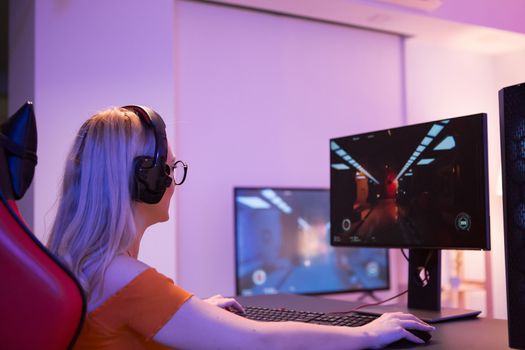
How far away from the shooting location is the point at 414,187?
1.52 metres

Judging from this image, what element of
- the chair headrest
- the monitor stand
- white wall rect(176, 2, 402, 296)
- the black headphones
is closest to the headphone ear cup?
the black headphones

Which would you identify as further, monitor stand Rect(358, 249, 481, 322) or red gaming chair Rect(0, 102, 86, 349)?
monitor stand Rect(358, 249, 481, 322)

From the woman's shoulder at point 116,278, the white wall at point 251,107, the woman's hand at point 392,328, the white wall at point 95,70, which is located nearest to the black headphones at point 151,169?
the woman's shoulder at point 116,278

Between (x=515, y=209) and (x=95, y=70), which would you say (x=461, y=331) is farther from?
(x=95, y=70)

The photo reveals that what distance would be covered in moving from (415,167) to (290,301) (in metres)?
0.56

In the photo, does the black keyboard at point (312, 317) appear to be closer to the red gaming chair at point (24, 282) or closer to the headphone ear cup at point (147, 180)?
the headphone ear cup at point (147, 180)

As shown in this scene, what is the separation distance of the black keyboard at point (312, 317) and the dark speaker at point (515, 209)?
0.30 metres

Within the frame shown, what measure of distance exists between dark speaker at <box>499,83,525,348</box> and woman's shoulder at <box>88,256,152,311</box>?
0.63 meters

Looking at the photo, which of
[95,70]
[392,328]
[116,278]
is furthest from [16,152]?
[95,70]

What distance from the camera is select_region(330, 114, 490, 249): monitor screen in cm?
138

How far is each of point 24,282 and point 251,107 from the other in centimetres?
305

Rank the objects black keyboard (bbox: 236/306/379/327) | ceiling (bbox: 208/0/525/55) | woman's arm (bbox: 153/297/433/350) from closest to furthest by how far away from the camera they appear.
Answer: woman's arm (bbox: 153/297/433/350)
black keyboard (bbox: 236/306/379/327)
ceiling (bbox: 208/0/525/55)

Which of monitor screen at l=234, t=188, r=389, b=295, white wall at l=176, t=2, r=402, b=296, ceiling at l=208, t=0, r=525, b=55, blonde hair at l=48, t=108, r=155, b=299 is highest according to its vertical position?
ceiling at l=208, t=0, r=525, b=55

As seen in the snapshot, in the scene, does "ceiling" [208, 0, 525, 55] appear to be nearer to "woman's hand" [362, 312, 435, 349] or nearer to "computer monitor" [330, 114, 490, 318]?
"computer monitor" [330, 114, 490, 318]
